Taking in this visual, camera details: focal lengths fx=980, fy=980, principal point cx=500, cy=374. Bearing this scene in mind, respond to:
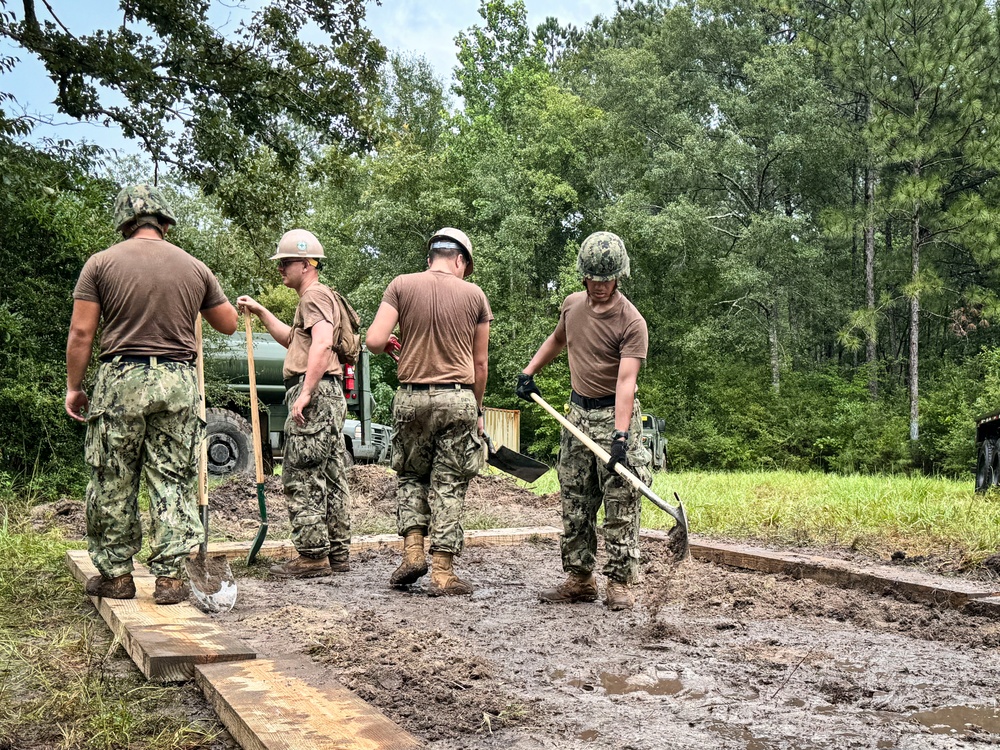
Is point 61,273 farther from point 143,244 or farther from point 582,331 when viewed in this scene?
point 582,331

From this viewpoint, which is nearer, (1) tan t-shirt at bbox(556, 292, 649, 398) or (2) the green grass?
(1) tan t-shirt at bbox(556, 292, 649, 398)

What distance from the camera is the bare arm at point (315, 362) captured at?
618 centimetres

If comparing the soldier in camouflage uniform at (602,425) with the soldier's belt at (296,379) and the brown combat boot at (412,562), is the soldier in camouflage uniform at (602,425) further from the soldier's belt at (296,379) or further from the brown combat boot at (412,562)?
the soldier's belt at (296,379)

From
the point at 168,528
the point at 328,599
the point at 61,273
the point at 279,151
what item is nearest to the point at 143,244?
the point at 168,528

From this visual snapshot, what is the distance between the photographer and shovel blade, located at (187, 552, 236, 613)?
501 cm

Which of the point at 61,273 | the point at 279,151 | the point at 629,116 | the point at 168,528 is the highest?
A: the point at 629,116

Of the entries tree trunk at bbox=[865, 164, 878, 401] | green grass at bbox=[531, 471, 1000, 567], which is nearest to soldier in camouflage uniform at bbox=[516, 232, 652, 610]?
green grass at bbox=[531, 471, 1000, 567]

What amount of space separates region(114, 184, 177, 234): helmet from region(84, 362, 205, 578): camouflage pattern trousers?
77 centimetres

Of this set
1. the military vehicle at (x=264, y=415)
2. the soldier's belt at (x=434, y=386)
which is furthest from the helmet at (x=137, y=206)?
the military vehicle at (x=264, y=415)

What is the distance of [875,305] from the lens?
30.3 metres

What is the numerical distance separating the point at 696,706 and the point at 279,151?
1163 cm

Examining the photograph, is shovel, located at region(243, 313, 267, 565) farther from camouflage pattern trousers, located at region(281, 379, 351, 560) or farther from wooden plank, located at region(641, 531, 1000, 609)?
wooden plank, located at region(641, 531, 1000, 609)

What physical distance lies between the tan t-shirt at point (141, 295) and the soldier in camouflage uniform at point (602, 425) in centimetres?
223

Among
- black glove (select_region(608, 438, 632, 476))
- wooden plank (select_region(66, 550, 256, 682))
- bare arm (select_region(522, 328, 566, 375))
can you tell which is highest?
bare arm (select_region(522, 328, 566, 375))
